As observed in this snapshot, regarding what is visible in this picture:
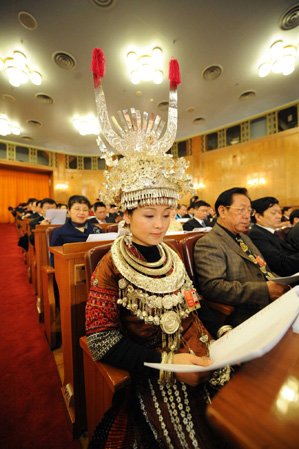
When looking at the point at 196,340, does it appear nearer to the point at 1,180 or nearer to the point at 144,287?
the point at 144,287

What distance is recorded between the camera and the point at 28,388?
57.0 inches

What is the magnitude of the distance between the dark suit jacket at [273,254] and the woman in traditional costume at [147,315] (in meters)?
1.17

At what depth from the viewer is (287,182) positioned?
8258 millimetres

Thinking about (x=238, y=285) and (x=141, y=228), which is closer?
(x=141, y=228)

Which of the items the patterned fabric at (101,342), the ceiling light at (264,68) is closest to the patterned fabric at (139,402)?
the patterned fabric at (101,342)

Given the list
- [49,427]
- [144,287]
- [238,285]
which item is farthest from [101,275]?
[49,427]

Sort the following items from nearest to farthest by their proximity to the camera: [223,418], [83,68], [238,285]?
1. [223,418]
2. [238,285]
3. [83,68]

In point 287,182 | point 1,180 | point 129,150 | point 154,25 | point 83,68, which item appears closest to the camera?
point 129,150

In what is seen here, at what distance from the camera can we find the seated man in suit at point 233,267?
4.23 ft

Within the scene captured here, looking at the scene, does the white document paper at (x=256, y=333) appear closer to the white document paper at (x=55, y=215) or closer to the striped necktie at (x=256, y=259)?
the striped necktie at (x=256, y=259)

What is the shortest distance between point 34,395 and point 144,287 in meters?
1.36

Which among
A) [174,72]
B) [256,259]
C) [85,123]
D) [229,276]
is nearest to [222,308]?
[229,276]

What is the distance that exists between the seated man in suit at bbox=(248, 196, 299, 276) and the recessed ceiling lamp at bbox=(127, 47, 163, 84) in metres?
4.90

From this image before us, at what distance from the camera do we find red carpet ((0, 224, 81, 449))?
3.74ft
